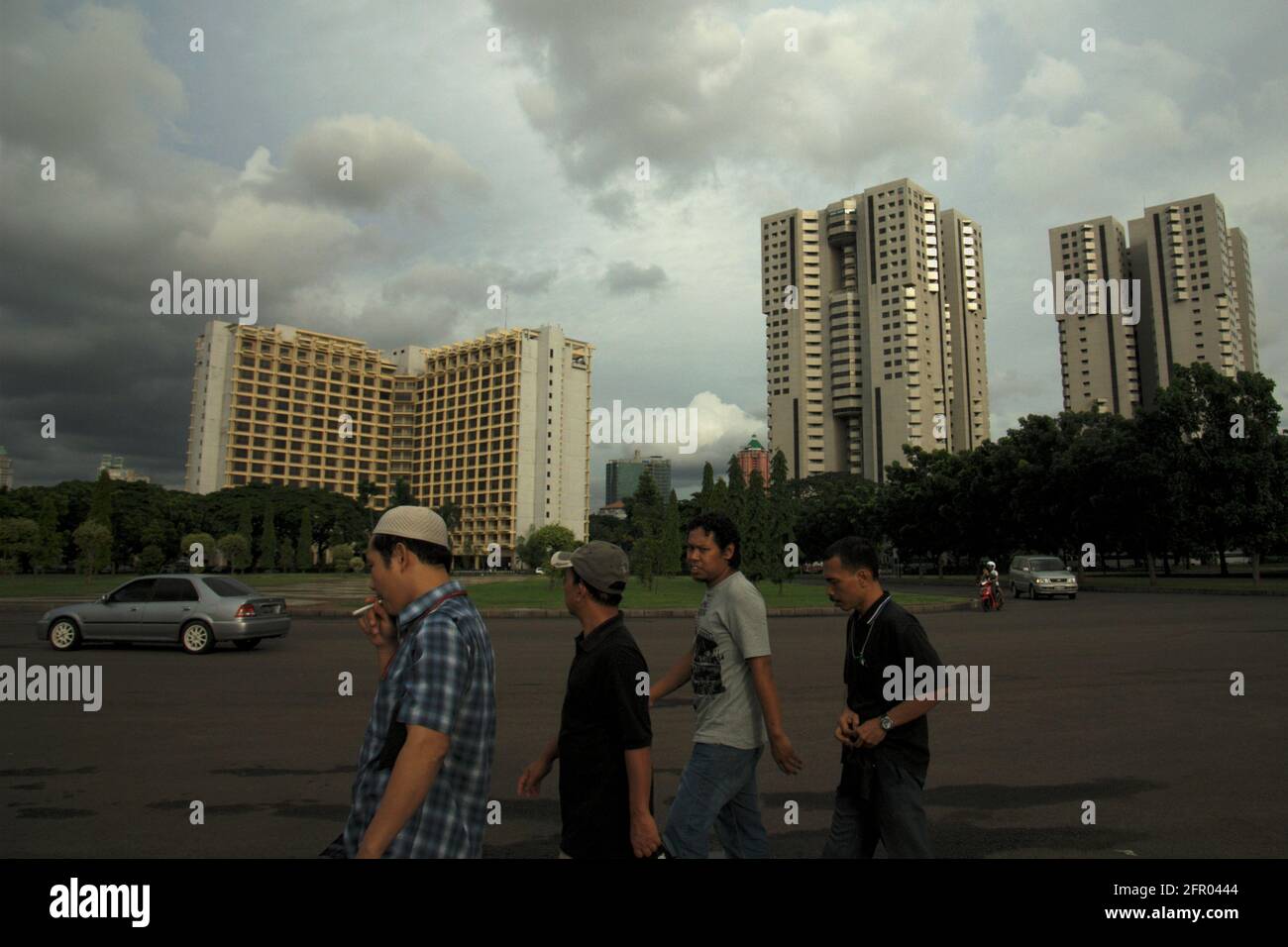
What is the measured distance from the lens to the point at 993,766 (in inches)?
248

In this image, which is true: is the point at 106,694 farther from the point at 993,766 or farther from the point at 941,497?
the point at 941,497

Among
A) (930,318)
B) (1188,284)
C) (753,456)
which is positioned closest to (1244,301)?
(1188,284)

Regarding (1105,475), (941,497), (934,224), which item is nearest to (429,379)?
(934,224)

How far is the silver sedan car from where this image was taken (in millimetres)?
14117

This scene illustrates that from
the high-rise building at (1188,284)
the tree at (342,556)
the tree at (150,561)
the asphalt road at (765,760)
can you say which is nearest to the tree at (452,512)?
the tree at (342,556)

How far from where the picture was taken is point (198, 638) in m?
14.1

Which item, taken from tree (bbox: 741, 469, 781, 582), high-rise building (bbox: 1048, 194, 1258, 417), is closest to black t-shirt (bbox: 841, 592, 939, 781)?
tree (bbox: 741, 469, 781, 582)

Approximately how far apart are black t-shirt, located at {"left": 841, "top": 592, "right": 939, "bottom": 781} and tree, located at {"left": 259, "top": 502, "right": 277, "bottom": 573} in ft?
285

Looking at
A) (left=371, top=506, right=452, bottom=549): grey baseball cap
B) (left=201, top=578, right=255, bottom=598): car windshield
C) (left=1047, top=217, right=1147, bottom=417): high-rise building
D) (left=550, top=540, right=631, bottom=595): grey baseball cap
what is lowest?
(left=201, top=578, right=255, bottom=598): car windshield

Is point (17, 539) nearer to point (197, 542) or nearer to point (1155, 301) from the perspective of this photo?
point (197, 542)

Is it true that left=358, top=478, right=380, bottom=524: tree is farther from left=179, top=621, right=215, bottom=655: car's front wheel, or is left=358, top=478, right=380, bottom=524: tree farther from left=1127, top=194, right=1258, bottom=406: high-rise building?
left=1127, top=194, right=1258, bottom=406: high-rise building

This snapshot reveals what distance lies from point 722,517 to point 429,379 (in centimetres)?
15559

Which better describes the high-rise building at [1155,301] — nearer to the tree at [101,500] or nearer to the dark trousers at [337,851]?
the tree at [101,500]

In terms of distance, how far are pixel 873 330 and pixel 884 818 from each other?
12835cm
